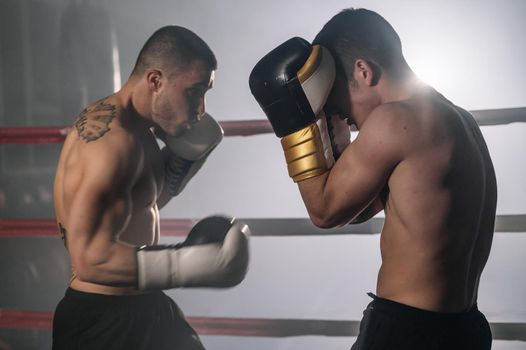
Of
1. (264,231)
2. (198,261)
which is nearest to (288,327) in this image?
(264,231)

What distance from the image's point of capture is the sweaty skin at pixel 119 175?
1.32m

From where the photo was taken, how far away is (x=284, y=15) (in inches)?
148

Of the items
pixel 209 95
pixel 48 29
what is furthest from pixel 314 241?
pixel 48 29

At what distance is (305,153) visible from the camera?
3.73ft

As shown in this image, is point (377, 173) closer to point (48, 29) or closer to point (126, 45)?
point (48, 29)

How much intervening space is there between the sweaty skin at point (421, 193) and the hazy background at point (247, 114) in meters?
1.46

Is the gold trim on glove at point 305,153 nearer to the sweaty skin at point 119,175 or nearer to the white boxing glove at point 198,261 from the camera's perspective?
the white boxing glove at point 198,261

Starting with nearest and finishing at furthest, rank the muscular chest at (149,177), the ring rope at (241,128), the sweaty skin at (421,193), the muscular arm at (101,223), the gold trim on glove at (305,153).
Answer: the sweaty skin at (421,193) < the gold trim on glove at (305,153) < the muscular arm at (101,223) < the muscular chest at (149,177) < the ring rope at (241,128)

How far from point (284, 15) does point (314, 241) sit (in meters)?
1.46

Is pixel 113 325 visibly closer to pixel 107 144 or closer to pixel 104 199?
pixel 104 199

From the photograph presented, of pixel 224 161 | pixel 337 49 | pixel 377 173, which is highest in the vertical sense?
pixel 337 49

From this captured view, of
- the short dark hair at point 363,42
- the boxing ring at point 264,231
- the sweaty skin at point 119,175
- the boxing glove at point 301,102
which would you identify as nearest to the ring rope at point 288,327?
the boxing ring at point 264,231

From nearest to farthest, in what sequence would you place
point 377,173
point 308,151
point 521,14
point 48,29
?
point 377,173 → point 308,151 → point 48,29 → point 521,14

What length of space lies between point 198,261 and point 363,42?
0.59 metres
